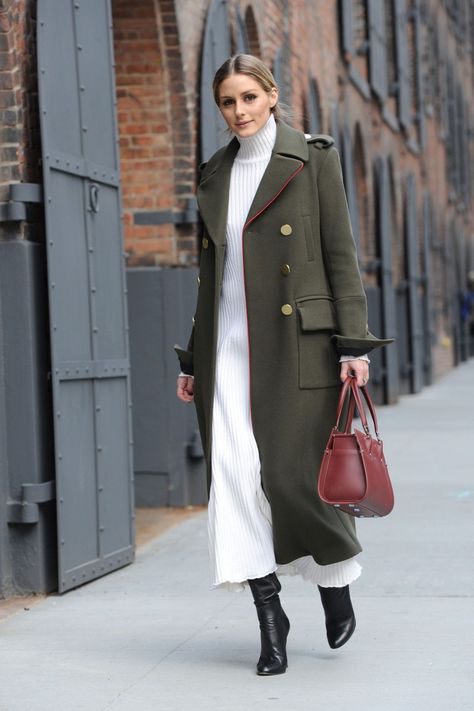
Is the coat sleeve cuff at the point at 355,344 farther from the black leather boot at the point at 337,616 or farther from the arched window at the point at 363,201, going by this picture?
the arched window at the point at 363,201

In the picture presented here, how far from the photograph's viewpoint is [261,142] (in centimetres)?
451

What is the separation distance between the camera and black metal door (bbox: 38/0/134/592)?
5.97 meters

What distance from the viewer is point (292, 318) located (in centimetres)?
442

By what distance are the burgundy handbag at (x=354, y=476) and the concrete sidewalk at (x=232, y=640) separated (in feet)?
1.72

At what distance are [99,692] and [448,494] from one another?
187 inches

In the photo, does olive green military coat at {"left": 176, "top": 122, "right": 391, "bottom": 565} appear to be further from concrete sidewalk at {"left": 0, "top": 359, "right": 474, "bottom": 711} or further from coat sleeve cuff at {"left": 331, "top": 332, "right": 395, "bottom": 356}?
concrete sidewalk at {"left": 0, "top": 359, "right": 474, "bottom": 711}

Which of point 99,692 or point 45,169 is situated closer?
point 99,692

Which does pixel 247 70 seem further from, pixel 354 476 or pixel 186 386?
pixel 354 476

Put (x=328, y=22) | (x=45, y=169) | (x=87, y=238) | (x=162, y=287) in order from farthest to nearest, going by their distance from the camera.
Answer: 1. (x=328, y=22)
2. (x=162, y=287)
3. (x=87, y=238)
4. (x=45, y=169)

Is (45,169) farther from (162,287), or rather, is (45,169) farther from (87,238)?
(162,287)

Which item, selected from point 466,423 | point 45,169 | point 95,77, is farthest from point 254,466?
point 466,423

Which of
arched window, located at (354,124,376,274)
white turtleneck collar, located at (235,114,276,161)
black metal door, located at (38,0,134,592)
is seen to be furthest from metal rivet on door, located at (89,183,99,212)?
arched window, located at (354,124,376,274)

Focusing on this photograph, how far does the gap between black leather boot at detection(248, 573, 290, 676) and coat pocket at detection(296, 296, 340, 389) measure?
595mm

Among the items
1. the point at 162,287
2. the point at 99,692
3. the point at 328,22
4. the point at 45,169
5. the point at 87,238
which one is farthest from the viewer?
the point at 328,22
